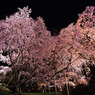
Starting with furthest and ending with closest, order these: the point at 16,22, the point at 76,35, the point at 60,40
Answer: the point at 16,22, the point at 60,40, the point at 76,35

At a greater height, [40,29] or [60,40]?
[40,29]

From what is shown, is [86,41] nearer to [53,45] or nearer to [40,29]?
[53,45]

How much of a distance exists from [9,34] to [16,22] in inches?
49.3

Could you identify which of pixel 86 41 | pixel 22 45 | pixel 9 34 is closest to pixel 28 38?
pixel 22 45

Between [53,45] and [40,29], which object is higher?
[40,29]

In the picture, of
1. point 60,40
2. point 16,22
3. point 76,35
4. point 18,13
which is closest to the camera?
point 76,35

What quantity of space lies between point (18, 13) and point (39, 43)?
345cm

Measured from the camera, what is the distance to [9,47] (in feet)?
33.3

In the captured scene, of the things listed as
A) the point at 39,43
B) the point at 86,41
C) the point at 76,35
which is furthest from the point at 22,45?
the point at 86,41

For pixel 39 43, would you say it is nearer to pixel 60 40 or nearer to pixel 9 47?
pixel 60 40

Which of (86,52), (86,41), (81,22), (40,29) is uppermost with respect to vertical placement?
(40,29)

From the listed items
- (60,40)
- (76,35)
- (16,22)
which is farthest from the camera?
(16,22)

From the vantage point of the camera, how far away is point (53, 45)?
31.1ft

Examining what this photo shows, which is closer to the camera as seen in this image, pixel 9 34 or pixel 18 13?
pixel 9 34
